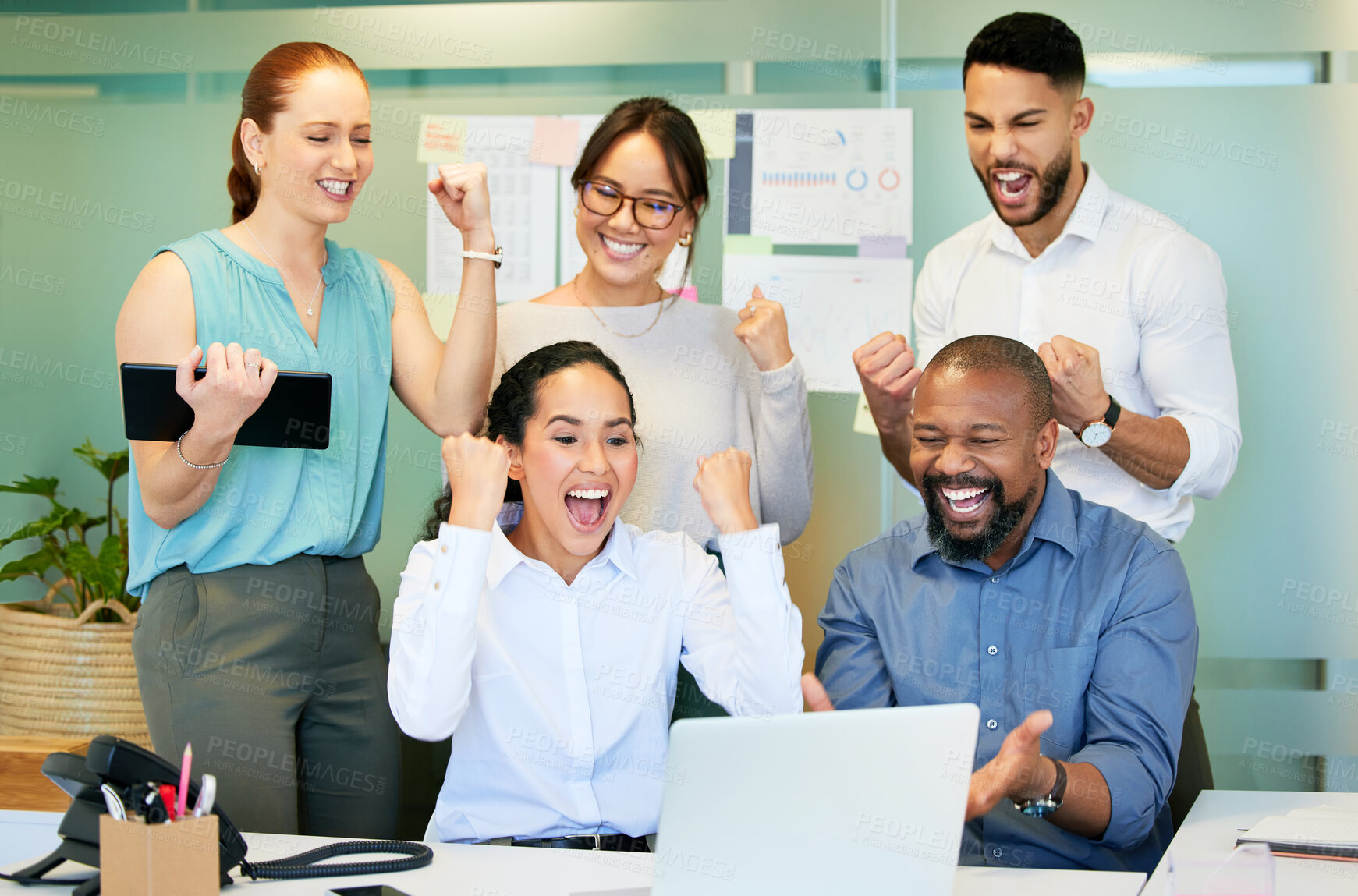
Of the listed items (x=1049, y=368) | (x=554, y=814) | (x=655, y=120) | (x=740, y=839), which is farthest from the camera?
(x=655, y=120)

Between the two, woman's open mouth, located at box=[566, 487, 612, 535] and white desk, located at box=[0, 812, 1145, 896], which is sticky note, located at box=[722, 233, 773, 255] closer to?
woman's open mouth, located at box=[566, 487, 612, 535]

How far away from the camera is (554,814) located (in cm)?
169

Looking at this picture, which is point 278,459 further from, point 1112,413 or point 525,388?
point 1112,413

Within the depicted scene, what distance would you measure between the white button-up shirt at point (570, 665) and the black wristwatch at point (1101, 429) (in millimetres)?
719

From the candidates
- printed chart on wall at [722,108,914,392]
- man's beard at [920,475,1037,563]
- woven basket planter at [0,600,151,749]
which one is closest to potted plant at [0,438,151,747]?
woven basket planter at [0,600,151,749]

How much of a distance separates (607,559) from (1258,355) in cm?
199

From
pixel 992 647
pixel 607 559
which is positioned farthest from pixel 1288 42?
pixel 607 559

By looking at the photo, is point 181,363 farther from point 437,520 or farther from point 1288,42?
point 1288,42

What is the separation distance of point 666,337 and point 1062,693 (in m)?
1.00

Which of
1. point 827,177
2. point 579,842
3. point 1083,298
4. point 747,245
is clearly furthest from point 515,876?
point 827,177

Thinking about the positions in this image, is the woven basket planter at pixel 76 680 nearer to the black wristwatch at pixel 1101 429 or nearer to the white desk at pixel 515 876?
the white desk at pixel 515 876

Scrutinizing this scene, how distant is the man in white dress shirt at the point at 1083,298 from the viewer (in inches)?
88.4

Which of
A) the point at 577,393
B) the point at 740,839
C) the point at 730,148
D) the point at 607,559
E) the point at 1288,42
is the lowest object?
the point at 740,839

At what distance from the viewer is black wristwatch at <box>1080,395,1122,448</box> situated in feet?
6.95
